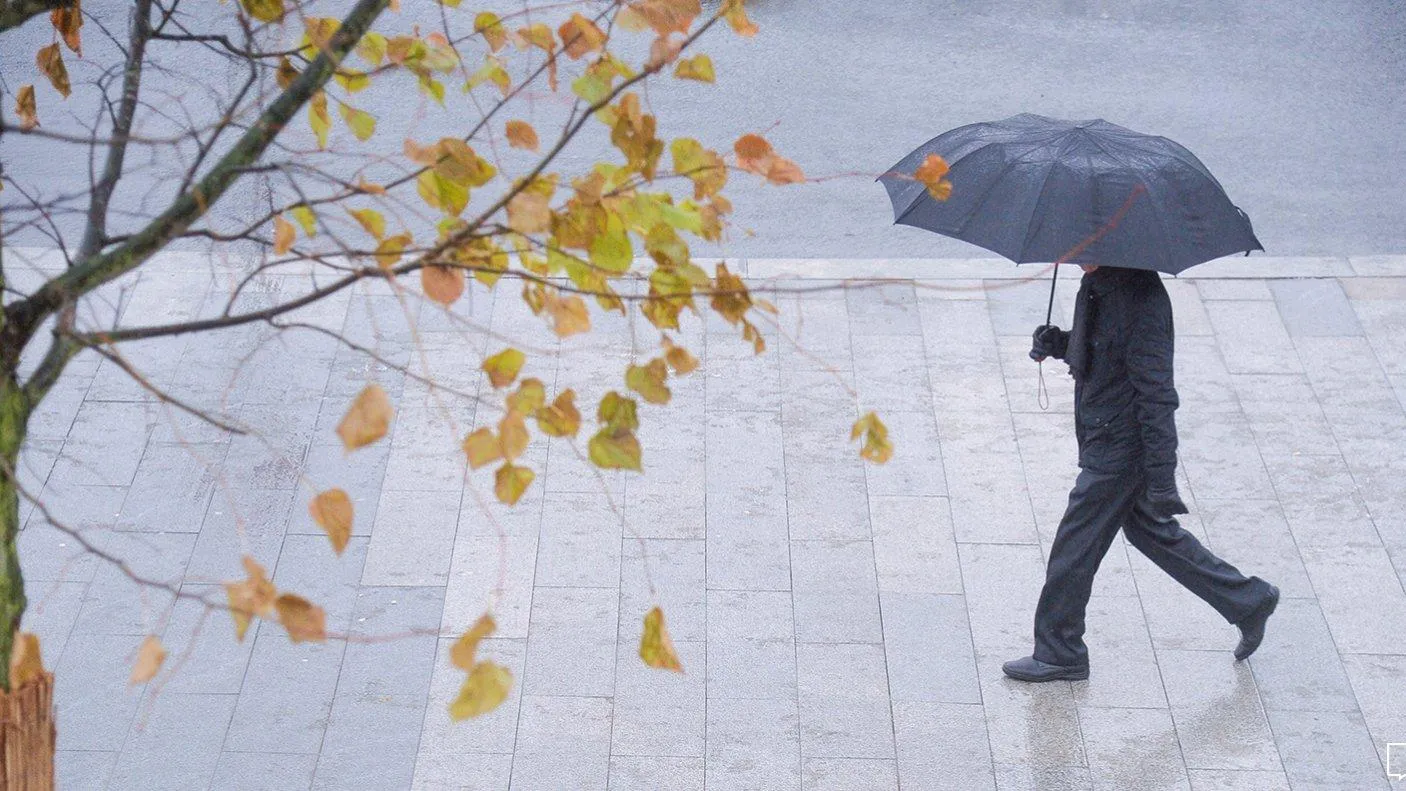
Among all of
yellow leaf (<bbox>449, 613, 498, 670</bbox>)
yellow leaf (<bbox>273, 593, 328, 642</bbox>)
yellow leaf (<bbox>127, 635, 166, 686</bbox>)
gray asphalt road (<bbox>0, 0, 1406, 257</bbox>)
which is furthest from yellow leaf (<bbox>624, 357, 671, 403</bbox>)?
gray asphalt road (<bbox>0, 0, 1406, 257</bbox>)

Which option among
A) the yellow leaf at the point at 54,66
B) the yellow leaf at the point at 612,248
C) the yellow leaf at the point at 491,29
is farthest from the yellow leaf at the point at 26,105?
the yellow leaf at the point at 612,248

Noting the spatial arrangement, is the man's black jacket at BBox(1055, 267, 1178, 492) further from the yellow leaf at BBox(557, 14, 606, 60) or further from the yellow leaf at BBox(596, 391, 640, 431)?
the yellow leaf at BBox(596, 391, 640, 431)

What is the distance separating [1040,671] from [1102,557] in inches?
21.0

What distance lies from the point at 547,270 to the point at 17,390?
1100 mm

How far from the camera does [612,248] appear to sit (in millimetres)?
3186

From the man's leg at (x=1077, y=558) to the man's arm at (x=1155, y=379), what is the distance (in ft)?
0.77

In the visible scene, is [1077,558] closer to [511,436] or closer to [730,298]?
[730,298]

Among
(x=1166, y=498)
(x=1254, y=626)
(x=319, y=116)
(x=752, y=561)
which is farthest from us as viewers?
(x=752, y=561)

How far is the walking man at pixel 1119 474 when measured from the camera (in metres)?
5.31

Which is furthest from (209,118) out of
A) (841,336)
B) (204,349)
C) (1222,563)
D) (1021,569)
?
(1222,563)

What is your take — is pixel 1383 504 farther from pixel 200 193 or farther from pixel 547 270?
pixel 200 193

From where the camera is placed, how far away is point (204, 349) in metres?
8.07

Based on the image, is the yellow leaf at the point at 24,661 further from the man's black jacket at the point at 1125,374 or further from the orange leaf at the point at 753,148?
the man's black jacket at the point at 1125,374

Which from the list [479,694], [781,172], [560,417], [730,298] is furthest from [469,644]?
[781,172]
